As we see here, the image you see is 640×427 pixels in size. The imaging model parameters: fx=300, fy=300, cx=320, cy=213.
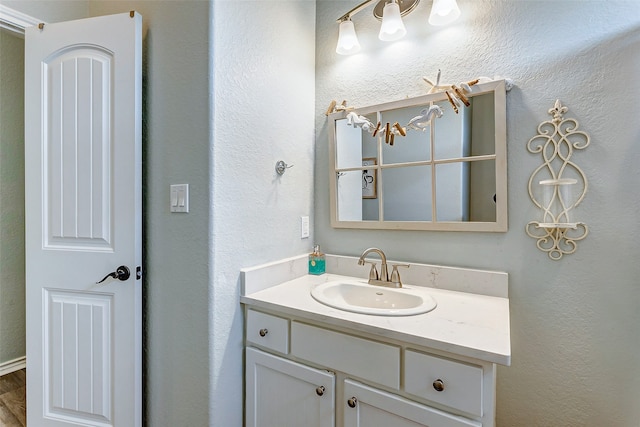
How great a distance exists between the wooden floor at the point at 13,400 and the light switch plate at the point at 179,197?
1493 millimetres

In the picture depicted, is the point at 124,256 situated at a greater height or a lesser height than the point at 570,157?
lesser

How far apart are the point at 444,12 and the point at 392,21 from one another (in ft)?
0.75

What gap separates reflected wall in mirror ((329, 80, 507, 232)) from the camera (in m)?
1.33

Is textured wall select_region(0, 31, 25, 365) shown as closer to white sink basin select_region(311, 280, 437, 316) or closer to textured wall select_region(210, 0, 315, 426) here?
textured wall select_region(210, 0, 315, 426)

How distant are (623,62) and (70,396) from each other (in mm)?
2693

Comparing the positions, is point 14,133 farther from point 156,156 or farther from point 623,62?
point 623,62

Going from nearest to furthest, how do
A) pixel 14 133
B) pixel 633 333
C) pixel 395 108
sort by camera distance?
pixel 633 333 → pixel 395 108 → pixel 14 133

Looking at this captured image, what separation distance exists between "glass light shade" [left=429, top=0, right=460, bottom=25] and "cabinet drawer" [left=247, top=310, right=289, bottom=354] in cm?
149

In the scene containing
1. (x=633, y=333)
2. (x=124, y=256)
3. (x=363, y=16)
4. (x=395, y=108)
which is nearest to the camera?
(x=633, y=333)

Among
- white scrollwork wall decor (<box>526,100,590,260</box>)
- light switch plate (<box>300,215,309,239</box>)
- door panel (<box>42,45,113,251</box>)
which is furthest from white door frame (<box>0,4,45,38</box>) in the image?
white scrollwork wall decor (<box>526,100,590,260</box>)

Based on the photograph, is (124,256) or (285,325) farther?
(124,256)

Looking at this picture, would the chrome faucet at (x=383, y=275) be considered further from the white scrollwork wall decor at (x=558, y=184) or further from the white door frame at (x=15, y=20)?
the white door frame at (x=15, y=20)

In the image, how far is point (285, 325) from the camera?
1.20 metres

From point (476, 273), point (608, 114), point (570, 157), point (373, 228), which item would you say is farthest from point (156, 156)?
point (608, 114)
